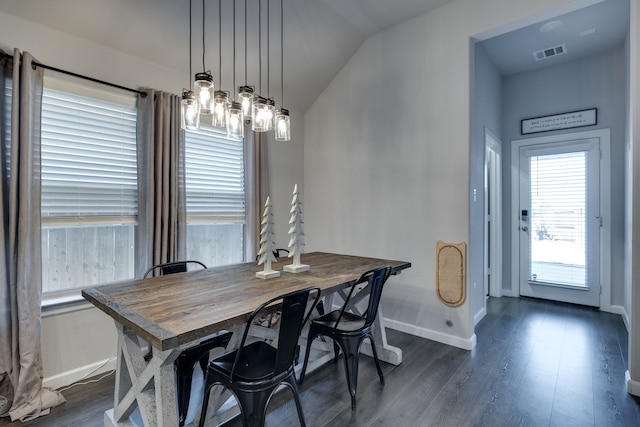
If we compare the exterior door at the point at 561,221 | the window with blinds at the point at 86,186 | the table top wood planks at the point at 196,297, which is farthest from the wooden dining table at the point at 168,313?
the exterior door at the point at 561,221

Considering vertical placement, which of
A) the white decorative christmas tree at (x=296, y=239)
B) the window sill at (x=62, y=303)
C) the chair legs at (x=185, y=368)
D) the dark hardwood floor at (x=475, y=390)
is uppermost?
the white decorative christmas tree at (x=296, y=239)

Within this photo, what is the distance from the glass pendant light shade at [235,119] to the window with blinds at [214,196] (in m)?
1.02

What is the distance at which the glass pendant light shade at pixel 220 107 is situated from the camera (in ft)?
6.66

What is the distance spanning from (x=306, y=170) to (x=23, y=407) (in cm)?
334

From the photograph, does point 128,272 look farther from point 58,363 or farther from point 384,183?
point 384,183

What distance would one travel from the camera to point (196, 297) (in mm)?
1664

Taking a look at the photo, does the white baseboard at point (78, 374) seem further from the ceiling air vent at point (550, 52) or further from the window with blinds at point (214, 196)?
the ceiling air vent at point (550, 52)

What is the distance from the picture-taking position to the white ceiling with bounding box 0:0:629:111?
2.35m

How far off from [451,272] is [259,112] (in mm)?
2183

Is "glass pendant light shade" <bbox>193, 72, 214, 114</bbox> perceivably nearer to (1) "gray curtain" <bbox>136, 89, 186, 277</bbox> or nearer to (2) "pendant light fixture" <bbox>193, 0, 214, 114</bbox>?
(2) "pendant light fixture" <bbox>193, 0, 214, 114</bbox>

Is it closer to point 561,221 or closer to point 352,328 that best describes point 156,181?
point 352,328

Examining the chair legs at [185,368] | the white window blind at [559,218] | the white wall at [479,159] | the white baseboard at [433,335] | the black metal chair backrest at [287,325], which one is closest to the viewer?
the black metal chair backrest at [287,325]

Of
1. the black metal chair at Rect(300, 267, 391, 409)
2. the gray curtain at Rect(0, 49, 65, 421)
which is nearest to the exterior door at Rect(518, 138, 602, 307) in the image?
the black metal chair at Rect(300, 267, 391, 409)

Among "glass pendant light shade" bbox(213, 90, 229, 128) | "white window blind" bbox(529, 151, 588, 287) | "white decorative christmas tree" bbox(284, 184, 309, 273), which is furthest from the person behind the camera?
"white window blind" bbox(529, 151, 588, 287)
